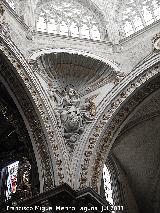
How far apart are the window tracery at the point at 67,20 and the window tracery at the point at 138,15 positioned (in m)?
1.14

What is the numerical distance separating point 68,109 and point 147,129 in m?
4.82

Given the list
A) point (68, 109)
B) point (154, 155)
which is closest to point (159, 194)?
point (154, 155)

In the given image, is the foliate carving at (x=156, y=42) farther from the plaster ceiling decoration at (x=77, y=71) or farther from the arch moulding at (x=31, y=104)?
the arch moulding at (x=31, y=104)

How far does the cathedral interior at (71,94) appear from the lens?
11.9m

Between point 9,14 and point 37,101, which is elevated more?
point 9,14

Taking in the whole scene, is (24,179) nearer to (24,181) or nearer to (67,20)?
(24,181)

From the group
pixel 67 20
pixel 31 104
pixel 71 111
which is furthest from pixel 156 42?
pixel 31 104

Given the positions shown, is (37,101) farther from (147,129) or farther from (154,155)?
(154,155)

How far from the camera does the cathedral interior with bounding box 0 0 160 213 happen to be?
1191 cm

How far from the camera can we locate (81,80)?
46.5 feet

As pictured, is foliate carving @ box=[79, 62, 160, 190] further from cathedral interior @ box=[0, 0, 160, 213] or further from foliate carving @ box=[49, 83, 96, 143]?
foliate carving @ box=[49, 83, 96, 143]

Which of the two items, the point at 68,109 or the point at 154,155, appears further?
the point at 154,155

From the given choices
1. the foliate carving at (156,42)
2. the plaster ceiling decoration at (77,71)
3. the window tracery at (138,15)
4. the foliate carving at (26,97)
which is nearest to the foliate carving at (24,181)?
the foliate carving at (26,97)

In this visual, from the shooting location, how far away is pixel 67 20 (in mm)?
15836
